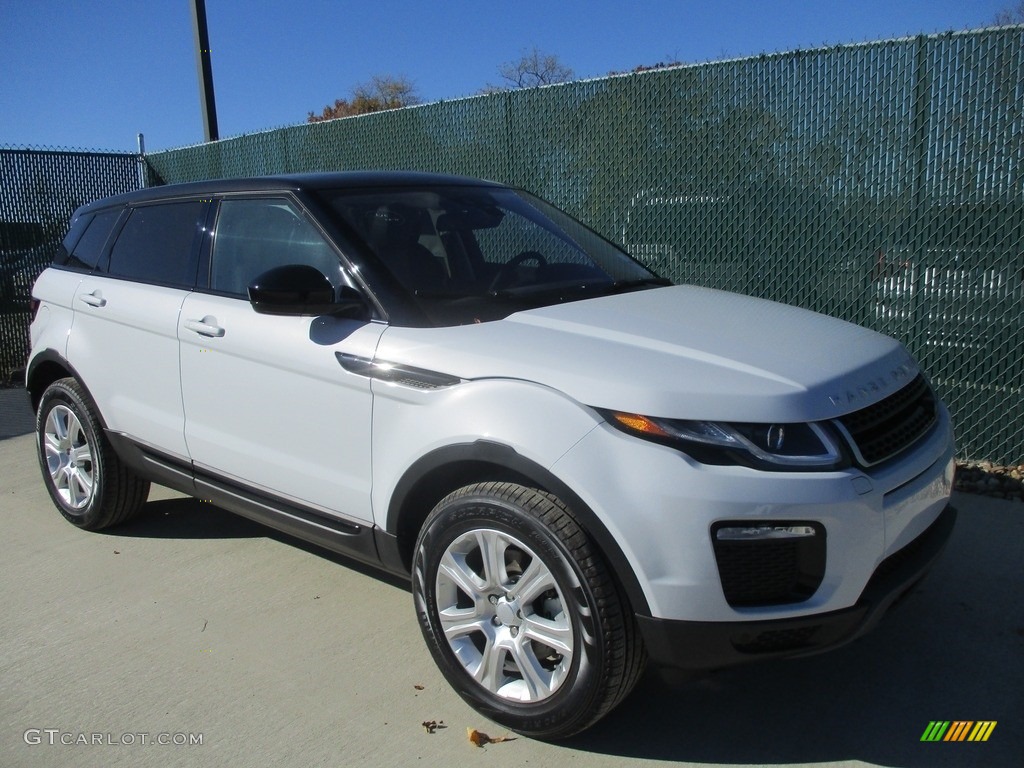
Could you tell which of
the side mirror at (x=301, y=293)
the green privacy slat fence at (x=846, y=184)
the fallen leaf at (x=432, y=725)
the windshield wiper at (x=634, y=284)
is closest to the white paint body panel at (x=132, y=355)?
the side mirror at (x=301, y=293)

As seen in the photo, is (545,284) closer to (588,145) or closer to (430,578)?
(430,578)

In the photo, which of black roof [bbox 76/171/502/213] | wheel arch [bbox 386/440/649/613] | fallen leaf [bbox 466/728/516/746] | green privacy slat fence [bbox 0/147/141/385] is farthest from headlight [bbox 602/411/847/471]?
green privacy slat fence [bbox 0/147/141/385]

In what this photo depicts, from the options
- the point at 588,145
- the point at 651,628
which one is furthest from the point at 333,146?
the point at 651,628

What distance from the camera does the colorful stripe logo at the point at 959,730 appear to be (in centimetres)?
284

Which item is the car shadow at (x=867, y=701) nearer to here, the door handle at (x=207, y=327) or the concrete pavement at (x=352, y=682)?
the concrete pavement at (x=352, y=682)

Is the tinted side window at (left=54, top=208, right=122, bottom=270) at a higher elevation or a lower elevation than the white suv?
higher

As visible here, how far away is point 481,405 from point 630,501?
1.97 feet

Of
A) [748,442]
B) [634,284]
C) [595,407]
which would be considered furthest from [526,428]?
[634,284]

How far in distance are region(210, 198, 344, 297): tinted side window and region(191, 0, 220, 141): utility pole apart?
8164mm

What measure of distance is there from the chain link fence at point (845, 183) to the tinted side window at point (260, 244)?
342cm

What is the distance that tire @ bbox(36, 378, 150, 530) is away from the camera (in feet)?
15.1

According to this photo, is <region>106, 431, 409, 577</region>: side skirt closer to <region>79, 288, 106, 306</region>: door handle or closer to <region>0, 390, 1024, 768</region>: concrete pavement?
<region>0, 390, 1024, 768</region>: concrete pavement

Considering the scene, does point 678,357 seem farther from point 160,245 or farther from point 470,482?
point 160,245

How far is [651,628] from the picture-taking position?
2.55 meters
